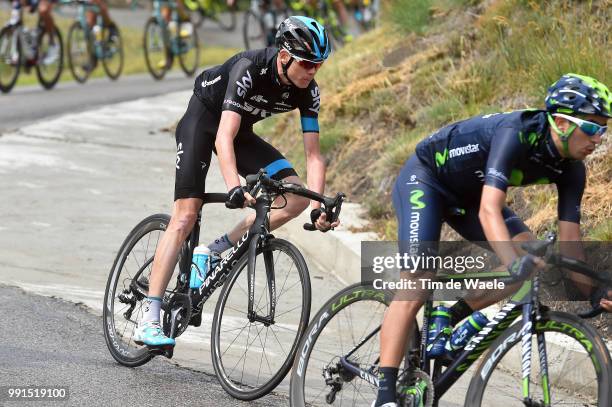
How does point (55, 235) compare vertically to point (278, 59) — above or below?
below

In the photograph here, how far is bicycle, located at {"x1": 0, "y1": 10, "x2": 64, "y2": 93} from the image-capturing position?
61.7 feet

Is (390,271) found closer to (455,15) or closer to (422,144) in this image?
(422,144)

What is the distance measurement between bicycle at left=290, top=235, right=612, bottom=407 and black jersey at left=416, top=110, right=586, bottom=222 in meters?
0.41

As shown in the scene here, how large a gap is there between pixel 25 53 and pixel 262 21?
6.71 metres

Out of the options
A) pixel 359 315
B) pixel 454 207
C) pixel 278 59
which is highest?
pixel 278 59

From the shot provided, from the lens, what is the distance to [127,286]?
6.95 metres

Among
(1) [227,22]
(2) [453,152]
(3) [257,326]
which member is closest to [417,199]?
(2) [453,152]

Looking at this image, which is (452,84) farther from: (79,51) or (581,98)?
(79,51)

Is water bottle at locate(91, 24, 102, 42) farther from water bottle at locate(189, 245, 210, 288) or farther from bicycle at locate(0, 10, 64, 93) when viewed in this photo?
water bottle at locate(189, 245, 210, 288)

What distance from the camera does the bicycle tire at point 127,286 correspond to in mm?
6605

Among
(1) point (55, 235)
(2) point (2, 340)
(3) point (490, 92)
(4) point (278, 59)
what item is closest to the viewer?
(4) point (278, 59)

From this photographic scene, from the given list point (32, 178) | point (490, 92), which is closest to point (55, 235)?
point (32, 178)

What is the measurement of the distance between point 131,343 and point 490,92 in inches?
197

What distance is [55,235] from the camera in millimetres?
9883
